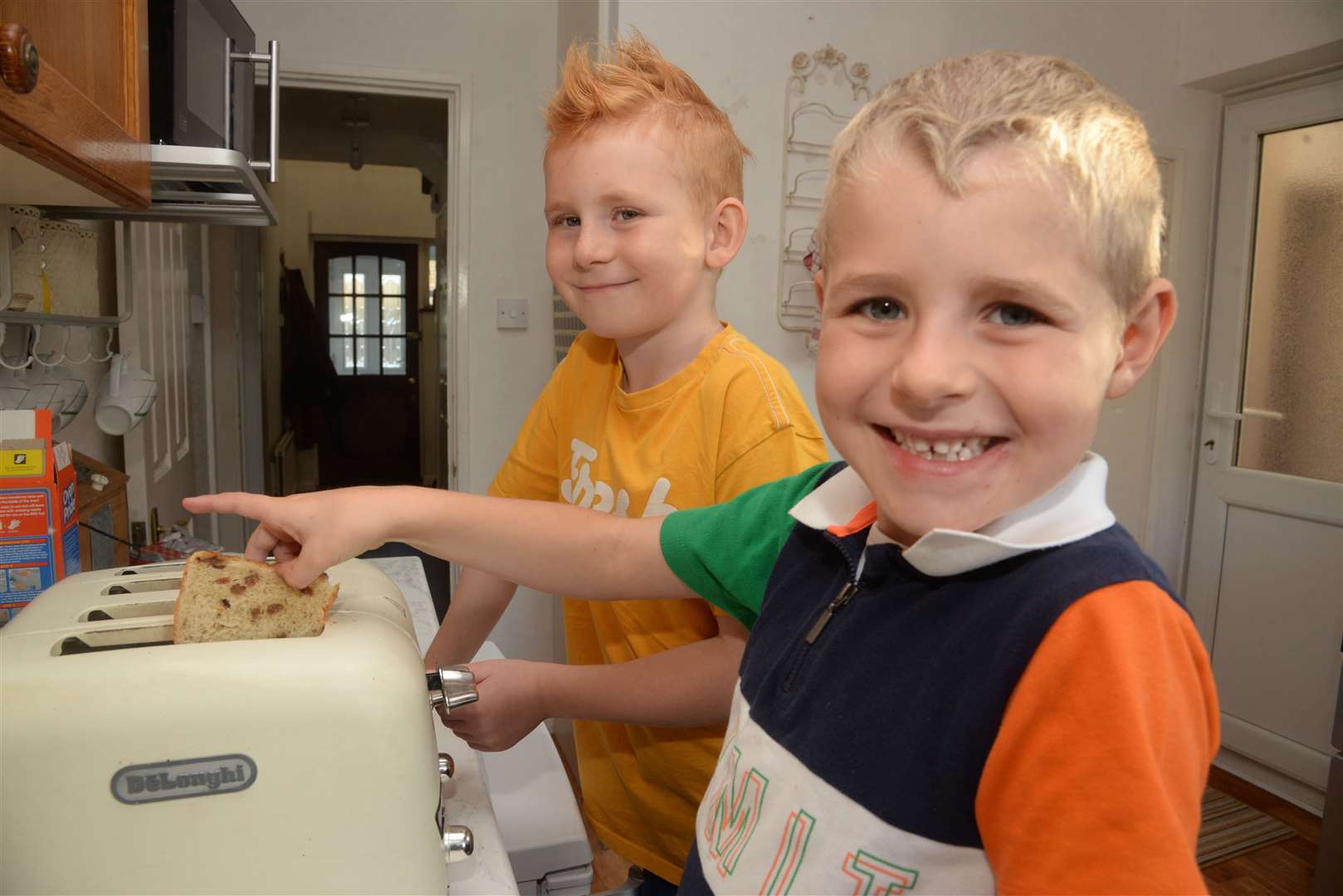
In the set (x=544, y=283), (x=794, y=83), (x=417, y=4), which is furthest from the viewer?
(x=544, y=283)

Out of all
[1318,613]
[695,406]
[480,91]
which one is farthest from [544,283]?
[1318,613]

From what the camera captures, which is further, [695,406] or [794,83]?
[794,83]

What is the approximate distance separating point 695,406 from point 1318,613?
2.47 metres

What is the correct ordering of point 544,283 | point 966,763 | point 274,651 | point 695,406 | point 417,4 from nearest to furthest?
point 966,763
point 274,651
point 695,406
point 417,4
point 544,283

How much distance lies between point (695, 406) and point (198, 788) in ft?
1.72

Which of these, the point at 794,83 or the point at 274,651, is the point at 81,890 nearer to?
the point at 274,651

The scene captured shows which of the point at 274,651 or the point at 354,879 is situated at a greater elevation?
the point at 274,651

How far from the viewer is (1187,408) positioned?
9.75 feet

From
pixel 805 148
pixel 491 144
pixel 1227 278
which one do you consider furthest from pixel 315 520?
pixel 1227 278

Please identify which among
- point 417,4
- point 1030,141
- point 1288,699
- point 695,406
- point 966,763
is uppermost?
point 417,4

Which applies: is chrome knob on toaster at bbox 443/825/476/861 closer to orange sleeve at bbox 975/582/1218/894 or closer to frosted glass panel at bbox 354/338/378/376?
orange sleeve at bbox 975/582/1218/894

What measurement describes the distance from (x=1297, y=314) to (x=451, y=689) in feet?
9.28

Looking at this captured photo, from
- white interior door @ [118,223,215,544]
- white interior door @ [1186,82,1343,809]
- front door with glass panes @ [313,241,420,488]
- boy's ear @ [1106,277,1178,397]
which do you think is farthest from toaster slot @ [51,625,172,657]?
front door with glass panes @ [313,241,420,488]

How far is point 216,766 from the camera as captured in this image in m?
0.52
